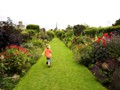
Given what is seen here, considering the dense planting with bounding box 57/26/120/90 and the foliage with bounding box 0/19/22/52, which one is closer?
the dense planting with bounding box 57/26/120/90

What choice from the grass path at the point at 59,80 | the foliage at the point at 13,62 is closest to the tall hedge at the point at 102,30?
the grass path at the point at 59,80

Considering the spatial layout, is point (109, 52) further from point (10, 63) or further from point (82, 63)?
point (10, 63)

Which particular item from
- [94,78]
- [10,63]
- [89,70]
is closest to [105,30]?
[89,70]

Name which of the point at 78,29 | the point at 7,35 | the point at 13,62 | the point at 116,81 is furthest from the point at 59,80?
the point at 78,29

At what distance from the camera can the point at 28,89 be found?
785 cm

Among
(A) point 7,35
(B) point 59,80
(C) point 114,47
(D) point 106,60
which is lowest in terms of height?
(B) point 59,80

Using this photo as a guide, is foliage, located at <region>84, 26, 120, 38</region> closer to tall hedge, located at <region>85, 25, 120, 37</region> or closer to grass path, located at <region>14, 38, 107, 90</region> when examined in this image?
tall hedge, located at <region>85, 25, 120, 37</region>

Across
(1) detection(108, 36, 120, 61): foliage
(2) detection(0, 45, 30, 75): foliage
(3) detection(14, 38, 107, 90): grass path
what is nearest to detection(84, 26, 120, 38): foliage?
(1) detection(108, 36, 120, 61): foliage

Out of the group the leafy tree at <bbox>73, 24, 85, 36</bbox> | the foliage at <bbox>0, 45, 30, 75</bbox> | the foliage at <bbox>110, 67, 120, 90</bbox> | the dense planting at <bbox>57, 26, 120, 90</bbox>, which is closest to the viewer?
the foliage at <bbox>110, 67, 120, 90</bbox>

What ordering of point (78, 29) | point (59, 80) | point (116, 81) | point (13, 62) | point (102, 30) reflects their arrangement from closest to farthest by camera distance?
point (116, 81) < point (59, 80) < point (13, 62) < point (102, 30) < point (78, 29)

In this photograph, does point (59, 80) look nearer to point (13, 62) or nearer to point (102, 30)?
point (13, 62)

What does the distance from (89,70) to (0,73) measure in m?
5.03

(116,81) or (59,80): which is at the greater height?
(116,81)

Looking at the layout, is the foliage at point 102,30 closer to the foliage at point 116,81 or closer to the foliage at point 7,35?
the foliage at point 7,35
